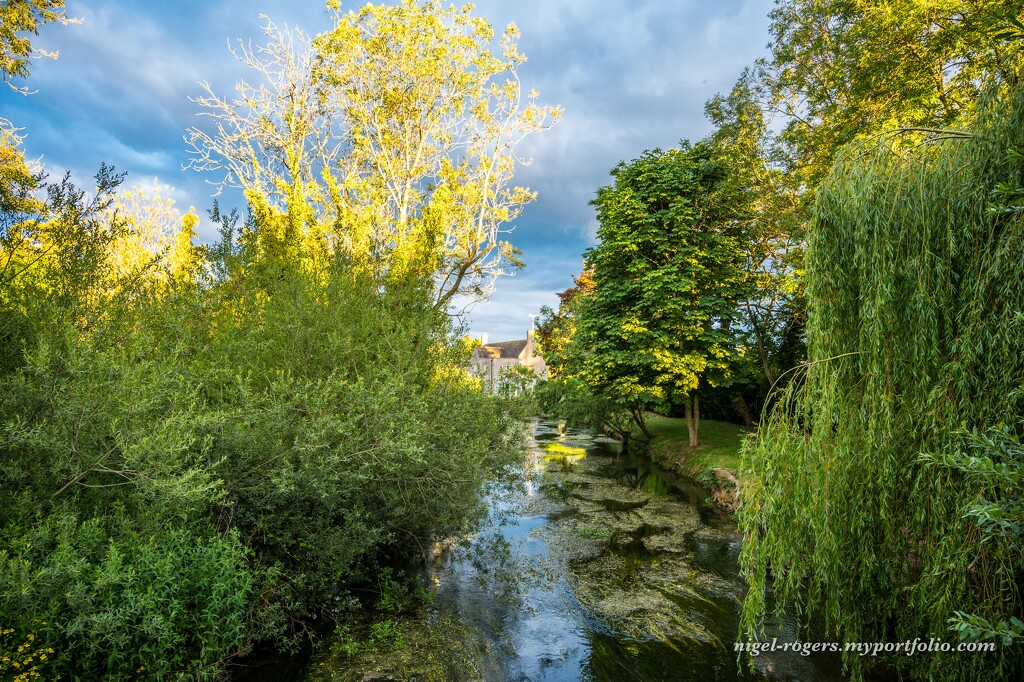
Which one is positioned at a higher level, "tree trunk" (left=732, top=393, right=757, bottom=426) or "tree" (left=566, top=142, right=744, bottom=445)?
"tree" (left=566, top=142, right=744, bottom=445)

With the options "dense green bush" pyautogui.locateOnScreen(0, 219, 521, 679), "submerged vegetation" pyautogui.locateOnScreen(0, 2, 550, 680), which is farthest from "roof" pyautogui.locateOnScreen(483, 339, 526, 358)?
"dense green bush" pyautogui.locateOnScreen(0, 219, 521, 679)

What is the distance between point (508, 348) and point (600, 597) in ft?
222

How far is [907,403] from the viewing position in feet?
18.8

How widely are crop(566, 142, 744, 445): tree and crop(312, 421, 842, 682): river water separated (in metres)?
5.38

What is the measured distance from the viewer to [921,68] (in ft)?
39.4

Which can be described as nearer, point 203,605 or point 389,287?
point 203,605

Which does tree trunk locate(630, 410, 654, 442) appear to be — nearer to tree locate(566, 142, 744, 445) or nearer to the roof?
tree locate(566, 142, 744, 445)

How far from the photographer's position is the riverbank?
1630cm

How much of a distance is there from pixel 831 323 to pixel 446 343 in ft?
22.1

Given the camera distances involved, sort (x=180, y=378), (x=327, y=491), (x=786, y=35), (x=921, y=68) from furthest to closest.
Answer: (x=786, y=35)
(x=921, y=68)
(x=327, y=491)
(x=180, y=378)

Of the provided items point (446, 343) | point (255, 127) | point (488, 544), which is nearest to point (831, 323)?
point (446, 343)

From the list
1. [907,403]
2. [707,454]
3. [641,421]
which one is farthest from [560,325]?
[907,403]

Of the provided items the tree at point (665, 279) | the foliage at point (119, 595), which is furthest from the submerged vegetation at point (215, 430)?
the tree at point (665, 279)

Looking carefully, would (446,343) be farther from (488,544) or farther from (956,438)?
(956,438)
